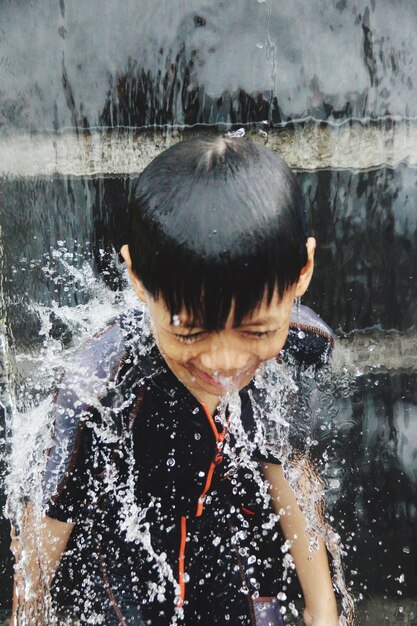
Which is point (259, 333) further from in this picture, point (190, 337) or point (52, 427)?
point (52, 427)

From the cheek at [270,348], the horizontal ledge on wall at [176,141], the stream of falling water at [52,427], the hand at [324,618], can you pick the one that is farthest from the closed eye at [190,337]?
the hand at [324,618]

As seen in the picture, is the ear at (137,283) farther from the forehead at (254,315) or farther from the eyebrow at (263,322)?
the eyebrow at (263,322)

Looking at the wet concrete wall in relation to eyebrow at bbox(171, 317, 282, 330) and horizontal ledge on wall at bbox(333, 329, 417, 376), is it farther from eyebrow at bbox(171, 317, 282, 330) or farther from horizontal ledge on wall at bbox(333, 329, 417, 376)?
eyebrow at bbox(171, 317, 282, 330)

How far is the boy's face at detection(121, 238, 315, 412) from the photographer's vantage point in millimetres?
997

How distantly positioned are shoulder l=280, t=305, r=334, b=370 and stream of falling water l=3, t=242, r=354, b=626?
0.04 m

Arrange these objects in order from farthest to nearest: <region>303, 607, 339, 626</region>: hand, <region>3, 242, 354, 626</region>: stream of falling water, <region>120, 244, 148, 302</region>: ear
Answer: <region>303, 607, 339, 626</region>: hand < <region>3, 242, 354, 626</region>: stream of falling water < <region>120, 244, 148, 302</region>: ear

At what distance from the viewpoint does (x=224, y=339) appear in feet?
3.28

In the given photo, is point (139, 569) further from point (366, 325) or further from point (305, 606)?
point (366, 325)

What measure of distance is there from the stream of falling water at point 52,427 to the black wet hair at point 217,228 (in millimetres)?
339

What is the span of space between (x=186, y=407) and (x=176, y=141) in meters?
0.46

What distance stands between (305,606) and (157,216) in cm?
98

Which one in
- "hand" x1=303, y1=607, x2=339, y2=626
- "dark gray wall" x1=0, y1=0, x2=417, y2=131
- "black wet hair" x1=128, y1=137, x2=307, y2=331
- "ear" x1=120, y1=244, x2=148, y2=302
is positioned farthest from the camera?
"hand" x1=303, y1=607, x2=339, y2=626

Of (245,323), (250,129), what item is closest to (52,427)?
(245,323)

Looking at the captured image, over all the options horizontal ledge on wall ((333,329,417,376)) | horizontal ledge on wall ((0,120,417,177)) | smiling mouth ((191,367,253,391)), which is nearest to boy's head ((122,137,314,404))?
smiling mouth ((191,367,253,391))
